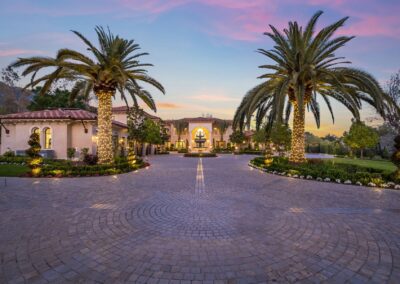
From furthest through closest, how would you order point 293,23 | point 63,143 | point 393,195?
1. point 63,143
2. point 293,23
3. point 393,195

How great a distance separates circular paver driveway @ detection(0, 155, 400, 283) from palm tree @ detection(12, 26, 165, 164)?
25.4 feet

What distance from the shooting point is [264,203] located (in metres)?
7.05

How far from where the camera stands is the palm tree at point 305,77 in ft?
37.7

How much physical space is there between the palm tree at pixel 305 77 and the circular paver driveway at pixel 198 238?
632cm

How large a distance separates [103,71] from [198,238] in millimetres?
13621

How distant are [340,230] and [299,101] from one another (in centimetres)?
839

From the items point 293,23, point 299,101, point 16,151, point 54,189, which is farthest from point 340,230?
point 16,151

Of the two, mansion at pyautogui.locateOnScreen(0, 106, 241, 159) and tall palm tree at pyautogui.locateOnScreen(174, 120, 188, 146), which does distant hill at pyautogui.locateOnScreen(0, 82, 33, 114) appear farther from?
tall palm tree at pyautogui.locateOnScreen(174, 120, 188, 146)

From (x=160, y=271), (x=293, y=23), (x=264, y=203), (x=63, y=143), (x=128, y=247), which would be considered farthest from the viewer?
(x=63, y=143)

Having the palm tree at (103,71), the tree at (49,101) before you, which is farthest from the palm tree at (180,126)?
the palm tree at (103,71)

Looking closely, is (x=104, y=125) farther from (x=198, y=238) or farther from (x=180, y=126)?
(x=180, y=126)

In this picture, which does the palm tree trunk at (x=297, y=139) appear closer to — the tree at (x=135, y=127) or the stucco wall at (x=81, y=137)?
the stucco wall at (x=81, y=137)

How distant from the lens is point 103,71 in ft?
45.7

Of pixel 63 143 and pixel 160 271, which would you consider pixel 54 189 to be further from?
pixel 63 143
